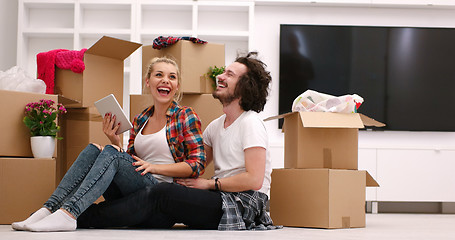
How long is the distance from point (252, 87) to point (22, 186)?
1.09 metres

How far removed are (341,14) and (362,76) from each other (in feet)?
1.69

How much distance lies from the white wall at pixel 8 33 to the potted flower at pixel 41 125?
171 centimetres

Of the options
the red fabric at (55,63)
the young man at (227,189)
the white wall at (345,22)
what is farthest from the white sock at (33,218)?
the white wall at (345,22)

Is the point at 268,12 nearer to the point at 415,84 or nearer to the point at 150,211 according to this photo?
the point at 415,84

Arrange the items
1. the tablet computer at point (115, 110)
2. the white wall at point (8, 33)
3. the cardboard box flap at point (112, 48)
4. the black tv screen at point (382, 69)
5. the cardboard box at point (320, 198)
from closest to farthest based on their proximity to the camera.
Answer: the tablet computer at point (115, 110) < the cardboard box at point (320, 198) < the cardboard box flap at point (112, 48) < the white wall at point (8, 33) < the black tv screen at point (382, 69)

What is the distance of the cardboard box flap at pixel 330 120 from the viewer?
2.49m

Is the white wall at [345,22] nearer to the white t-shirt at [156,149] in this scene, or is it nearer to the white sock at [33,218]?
the white t-shirt at [156,149]

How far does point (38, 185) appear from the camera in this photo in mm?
2555

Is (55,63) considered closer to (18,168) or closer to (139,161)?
(18,168)

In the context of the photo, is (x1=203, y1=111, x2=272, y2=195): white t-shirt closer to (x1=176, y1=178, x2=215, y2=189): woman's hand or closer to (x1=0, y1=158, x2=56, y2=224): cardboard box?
(x1=176, y1=178, x2=215, y2=189): woman's hand

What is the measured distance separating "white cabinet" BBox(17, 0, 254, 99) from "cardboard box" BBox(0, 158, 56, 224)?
176cm

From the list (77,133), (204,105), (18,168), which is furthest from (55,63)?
(204,105)

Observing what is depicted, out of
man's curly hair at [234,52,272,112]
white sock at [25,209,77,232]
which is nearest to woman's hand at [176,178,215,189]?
man's curly hair at [234,52,272,112]

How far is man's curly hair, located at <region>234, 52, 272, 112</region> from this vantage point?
2.33m
